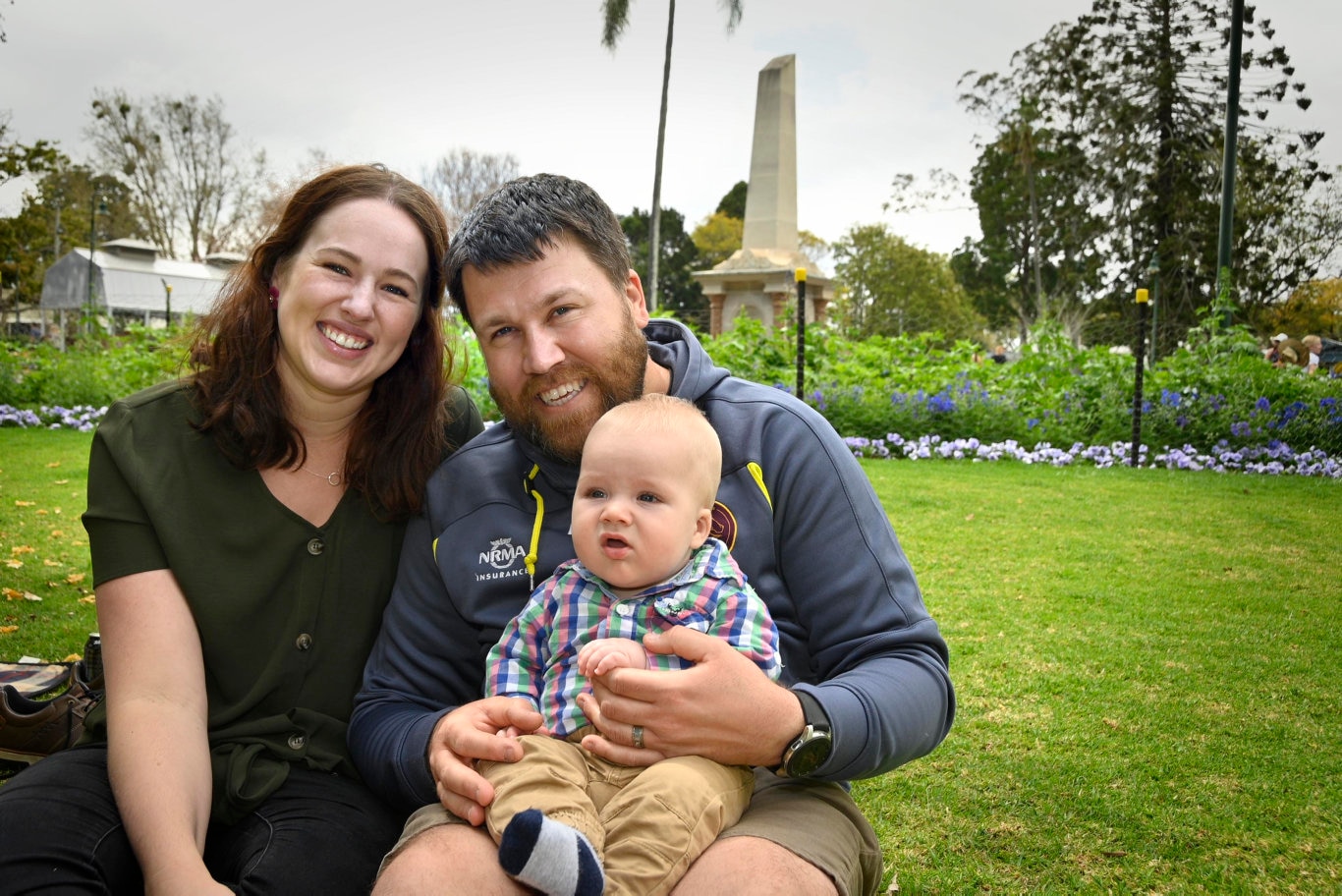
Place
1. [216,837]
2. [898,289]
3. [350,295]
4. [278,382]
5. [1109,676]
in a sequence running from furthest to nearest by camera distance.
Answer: [898,289] → [1109,676] → [278,382] → [350,295] → [216,837]

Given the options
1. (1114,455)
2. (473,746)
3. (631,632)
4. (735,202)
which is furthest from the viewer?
(735,202)

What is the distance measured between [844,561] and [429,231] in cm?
122

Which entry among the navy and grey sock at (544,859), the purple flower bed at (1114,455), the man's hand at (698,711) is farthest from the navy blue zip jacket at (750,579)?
the purple flower bed at (1114,455)

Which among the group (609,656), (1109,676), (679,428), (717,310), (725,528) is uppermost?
(717,310)

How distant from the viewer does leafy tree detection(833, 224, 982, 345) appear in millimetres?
32750

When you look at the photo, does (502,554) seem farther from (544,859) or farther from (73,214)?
(73,214)

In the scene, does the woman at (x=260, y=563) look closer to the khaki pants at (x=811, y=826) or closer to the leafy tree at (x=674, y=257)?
the khaki pants at (x=811, y=826)

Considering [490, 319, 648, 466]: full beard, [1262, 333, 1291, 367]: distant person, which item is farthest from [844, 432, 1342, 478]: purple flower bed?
[490, 319, 648, 466]: full beard

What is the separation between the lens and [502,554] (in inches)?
81.8

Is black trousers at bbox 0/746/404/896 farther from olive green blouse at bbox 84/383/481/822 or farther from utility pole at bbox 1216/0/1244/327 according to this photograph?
utility pole at bbox 1216/0/1244/327

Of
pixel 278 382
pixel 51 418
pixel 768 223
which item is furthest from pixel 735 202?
pixel 278 382

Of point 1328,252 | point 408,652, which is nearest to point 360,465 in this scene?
point 408,652

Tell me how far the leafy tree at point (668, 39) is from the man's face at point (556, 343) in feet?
68.0

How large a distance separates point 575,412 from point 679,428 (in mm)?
367
